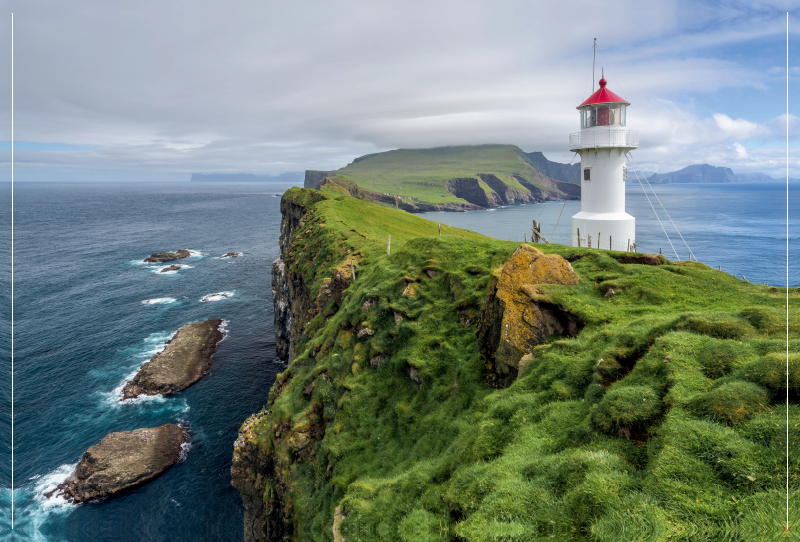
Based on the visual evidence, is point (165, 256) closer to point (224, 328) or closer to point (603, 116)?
point (224, 328)

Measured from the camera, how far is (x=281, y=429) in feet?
82.1

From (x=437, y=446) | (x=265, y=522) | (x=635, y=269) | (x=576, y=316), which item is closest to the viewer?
(x=437, y=446)

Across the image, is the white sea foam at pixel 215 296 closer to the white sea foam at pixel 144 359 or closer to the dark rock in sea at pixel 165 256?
the white sea foam at pixel 144 359

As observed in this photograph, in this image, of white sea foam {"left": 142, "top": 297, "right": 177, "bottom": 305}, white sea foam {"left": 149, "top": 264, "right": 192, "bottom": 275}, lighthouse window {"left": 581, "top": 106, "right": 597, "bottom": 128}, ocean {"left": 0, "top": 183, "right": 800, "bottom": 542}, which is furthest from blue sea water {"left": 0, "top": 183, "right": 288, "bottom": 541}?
lighthouse window {"left": 581, "top": 106, "right": 597, "bottom": 128}

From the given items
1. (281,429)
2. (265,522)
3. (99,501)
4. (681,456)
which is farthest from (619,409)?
(99,501)

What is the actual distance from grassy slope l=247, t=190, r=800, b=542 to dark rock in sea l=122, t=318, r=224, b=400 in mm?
27353

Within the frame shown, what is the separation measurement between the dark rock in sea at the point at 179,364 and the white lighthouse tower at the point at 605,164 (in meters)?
45.0

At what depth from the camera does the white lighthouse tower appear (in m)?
34.4

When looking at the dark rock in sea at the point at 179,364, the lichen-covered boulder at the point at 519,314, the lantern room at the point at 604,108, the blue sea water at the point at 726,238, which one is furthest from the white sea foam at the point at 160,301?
the lantern room at the point at 604,108

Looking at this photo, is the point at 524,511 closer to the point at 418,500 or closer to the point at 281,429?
the point at 418,500

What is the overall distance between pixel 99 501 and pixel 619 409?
39.7 metres

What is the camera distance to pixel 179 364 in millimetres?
52062

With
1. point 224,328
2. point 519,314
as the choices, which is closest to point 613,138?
point 519,314

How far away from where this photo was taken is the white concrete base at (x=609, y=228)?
1389 inches
